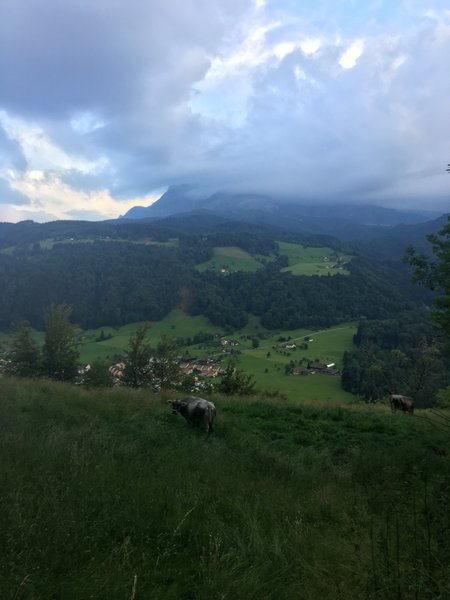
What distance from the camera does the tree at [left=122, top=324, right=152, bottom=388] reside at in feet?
96.8

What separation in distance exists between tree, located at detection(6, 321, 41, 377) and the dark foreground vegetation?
1925cm

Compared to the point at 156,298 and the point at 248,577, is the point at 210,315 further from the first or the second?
the point at 248,577

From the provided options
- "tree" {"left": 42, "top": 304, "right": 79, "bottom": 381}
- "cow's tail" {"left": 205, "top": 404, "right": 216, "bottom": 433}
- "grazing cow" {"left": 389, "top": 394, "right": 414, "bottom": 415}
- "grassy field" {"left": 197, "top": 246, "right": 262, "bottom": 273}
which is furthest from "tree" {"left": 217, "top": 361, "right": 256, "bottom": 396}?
"grassy field" {"left": 197, "top": 246, "right": 262, "bottom": 273}

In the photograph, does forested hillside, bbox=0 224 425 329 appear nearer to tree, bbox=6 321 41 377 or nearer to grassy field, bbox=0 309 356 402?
grassy field, bbox=0 309 356 402

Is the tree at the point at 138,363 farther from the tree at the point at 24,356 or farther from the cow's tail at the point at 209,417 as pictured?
the cow's tail at the point at 209,417

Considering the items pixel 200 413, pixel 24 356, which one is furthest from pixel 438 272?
pixel 24 356

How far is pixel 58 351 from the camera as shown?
26.4 metres

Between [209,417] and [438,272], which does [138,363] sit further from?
[438,272]

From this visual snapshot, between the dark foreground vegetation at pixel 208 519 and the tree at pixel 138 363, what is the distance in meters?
21.5

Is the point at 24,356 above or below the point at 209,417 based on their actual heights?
below

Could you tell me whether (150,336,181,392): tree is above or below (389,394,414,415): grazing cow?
below

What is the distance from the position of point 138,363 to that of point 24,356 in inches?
324

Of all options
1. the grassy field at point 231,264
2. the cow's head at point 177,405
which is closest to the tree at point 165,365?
the cow's head at point 177,405

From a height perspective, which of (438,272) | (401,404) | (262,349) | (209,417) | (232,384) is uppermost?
(438,272)
